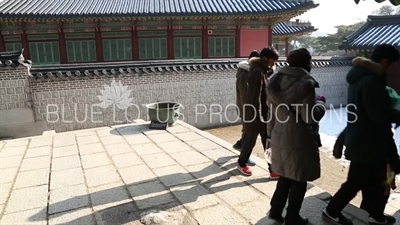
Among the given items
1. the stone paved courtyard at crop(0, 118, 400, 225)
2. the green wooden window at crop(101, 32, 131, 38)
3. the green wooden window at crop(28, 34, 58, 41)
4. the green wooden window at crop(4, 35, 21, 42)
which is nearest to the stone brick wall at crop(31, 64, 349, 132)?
the stone paved courtyard at crop(0, 118, 400, 225)

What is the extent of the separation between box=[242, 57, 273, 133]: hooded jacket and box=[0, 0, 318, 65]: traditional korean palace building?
9.24 m

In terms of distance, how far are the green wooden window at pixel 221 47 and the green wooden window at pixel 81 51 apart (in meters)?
4.88

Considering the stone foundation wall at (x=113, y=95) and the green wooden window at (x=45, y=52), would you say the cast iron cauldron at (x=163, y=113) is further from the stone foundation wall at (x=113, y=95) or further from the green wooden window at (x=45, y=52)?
the green wooden window at (x=45, y=52)

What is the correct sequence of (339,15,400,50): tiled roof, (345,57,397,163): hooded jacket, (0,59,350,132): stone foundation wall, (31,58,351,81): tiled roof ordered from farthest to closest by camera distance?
(339,15,400,50): tiled roof, (31,58,351,81): tiled roof, (0,59,350,132): stone foundation wall, (345,57,397,163): hooded jacket

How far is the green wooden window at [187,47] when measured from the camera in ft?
42.5

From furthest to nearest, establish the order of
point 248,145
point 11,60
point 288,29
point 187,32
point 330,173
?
point 288,29 < point 187,32 < point 11,60 < point 330,173 < point 248,145

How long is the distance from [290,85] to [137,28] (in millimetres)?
11293

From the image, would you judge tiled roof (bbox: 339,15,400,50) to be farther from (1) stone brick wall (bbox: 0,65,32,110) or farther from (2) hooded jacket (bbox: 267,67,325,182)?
(1) stone brick wall (bbox: 0,65,32,110)

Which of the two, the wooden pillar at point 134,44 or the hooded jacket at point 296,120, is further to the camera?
the wooden pillar at point 134,44

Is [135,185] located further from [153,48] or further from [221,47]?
[221,47]

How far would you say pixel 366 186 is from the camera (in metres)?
2.69

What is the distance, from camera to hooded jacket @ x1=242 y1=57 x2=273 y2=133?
348 centimetres

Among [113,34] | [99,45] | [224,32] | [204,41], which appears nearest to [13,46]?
[99,45]

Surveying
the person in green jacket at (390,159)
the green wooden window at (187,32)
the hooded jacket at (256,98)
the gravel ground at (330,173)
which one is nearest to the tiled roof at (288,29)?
the green wooden window at (187,32)
